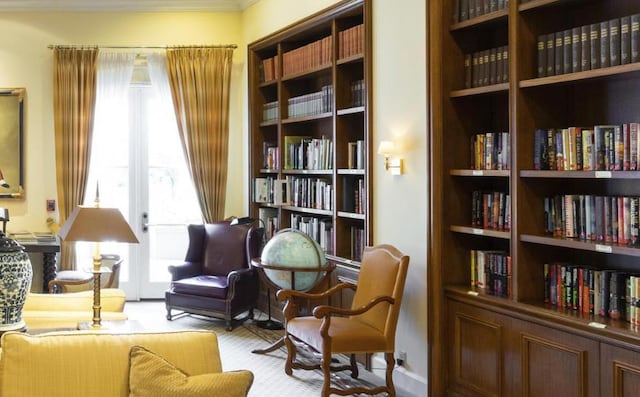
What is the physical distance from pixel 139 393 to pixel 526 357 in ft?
7.85

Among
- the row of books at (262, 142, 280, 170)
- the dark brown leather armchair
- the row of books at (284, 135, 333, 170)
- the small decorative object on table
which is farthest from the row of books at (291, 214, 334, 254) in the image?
the small decorative object on table

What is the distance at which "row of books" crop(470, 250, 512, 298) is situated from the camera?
171 inches

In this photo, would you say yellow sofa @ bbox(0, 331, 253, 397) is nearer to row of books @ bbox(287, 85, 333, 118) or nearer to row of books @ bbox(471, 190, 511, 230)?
row of books @ bbox(471, 190, 511, 230)

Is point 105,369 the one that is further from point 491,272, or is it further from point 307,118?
point 307,118

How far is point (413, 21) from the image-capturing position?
16.2 ft

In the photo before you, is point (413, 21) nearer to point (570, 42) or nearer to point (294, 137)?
point (570, 42)

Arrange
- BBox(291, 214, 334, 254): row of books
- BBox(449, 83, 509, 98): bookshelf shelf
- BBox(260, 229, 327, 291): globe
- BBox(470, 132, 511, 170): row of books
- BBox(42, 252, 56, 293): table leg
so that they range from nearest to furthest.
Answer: BBox(449, 83, 509, 98): bookshelf shelf → BBox(470, 132, 511, 170): row of books → BBox(260, 229, 327, 291): globe → BBox(291, 214, 334, 254): row of books → BBox(42, 252, 56, 293): table leg

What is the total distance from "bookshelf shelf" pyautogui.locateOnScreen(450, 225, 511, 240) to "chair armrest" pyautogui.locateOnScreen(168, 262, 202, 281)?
366 cm

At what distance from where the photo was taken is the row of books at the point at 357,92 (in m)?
5.96

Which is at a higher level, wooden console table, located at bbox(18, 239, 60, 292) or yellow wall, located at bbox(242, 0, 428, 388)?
yellow wall, located at bbox(242, 0, 428, 388)

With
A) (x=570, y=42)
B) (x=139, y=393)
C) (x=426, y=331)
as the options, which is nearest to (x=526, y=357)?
(x=426, y=331)

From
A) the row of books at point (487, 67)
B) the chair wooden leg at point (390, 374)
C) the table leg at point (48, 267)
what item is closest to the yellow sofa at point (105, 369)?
the chair wooden leg at point (390, 374)

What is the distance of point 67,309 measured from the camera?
498cm

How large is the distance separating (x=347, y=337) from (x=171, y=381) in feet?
7.69
